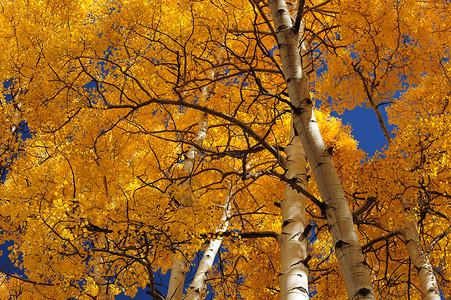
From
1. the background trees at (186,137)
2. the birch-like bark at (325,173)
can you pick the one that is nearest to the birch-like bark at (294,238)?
the background trees at (186,137)

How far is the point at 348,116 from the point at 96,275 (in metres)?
31.1

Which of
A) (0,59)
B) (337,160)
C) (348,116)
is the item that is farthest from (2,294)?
(348,116)

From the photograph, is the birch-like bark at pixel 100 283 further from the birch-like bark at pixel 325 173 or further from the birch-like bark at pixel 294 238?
the birch-like bark at pixel 325 173

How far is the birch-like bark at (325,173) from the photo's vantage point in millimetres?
2211

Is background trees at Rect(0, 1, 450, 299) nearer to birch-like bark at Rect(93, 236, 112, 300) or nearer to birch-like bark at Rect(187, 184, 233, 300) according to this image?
birch-like bark at Rect(93, 236, 112, 300)

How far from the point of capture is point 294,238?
2830mm

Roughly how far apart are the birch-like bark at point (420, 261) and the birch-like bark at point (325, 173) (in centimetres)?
228

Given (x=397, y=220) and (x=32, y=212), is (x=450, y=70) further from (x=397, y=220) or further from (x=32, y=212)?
(x=32, y=212)

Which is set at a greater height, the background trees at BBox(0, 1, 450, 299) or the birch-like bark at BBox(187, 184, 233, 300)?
the background trees at BBox(0, 1, 450, 299)

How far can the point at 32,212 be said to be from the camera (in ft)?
13.1

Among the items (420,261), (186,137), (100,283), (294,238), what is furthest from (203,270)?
(420,261)

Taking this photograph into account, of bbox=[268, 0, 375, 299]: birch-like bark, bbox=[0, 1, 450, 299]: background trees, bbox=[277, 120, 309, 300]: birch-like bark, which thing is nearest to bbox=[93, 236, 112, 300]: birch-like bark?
bbox=[0, 1, 450, 299]: background trees

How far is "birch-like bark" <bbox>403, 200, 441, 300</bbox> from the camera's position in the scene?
4.27m

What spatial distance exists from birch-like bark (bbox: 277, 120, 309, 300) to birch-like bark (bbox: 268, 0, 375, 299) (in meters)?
0.37
